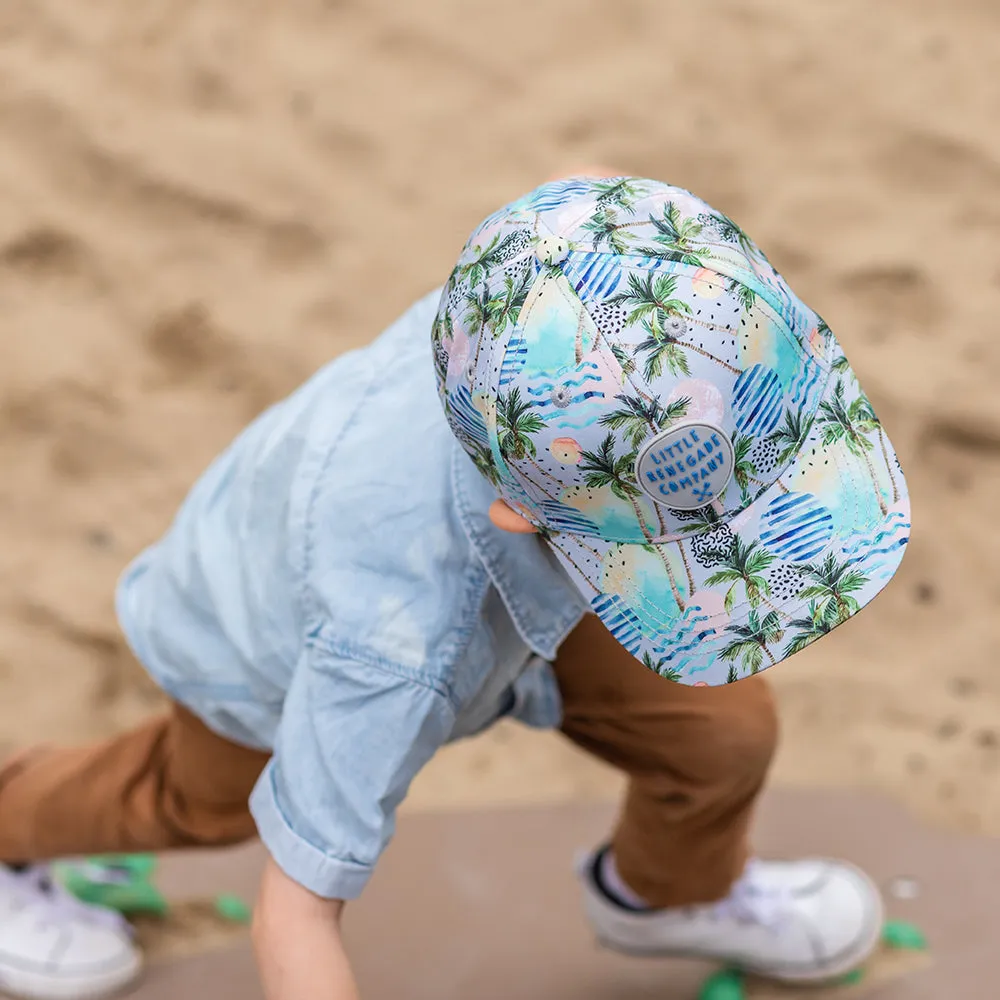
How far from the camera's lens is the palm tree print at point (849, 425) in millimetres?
966

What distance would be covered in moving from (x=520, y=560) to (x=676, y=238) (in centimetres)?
26

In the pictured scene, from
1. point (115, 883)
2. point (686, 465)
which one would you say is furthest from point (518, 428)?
point (115, 883)

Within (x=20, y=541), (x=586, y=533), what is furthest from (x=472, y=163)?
(x=586, y=533)

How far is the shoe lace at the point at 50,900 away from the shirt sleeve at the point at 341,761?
584 millimetres

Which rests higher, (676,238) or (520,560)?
(676,238)

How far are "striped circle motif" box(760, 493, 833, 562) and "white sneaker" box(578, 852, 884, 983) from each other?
1.99ft

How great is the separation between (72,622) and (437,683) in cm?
98

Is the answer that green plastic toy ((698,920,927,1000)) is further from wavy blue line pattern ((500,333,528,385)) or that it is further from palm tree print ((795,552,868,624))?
wavy blue line pattern ((500,333,528,385))

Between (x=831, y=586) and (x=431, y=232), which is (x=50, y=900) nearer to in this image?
(x=831, y=586)

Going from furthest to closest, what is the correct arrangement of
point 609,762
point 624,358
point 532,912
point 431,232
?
point 431,232
point 532,912
point 609,762
point 624,358

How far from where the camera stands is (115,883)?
163cm

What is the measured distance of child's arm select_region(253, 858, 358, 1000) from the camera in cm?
102

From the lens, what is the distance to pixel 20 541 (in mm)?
1947

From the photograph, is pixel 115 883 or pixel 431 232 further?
pixel 431 232
